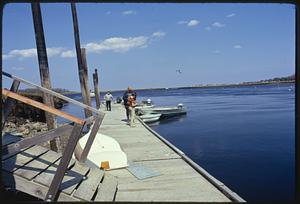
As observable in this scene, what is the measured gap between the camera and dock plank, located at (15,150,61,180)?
13.8ft

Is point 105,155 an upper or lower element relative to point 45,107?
lower

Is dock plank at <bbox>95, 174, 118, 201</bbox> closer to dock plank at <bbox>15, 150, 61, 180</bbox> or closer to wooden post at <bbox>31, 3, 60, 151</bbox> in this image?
dock plank at <bbox>15, 150, 61, 180</bbox>

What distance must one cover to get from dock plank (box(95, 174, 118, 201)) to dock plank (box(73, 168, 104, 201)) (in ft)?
0.37

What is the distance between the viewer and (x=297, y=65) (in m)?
2.74

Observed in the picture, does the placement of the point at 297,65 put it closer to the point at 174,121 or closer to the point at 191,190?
the point at 191,190

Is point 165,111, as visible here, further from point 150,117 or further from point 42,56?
point 42,56

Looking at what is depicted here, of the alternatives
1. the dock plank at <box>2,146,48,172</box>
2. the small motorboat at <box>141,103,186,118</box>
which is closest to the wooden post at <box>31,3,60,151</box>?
the dock plank at <box>2,146,48,172</box>

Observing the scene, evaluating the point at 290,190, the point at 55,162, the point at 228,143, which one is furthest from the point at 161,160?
the point at 228,143

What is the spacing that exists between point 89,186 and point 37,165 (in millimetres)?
918

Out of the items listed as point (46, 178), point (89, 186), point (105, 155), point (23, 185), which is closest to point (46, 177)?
point (46, 178)

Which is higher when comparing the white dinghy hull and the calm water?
the white dinghy hull

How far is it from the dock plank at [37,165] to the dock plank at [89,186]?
66cm

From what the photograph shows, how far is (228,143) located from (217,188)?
1170 cm

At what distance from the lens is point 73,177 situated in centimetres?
491
